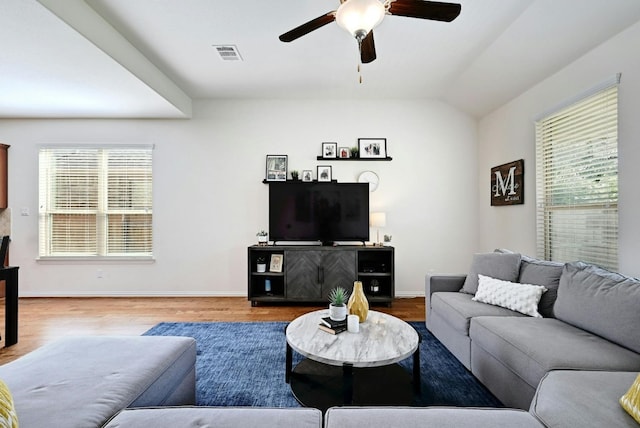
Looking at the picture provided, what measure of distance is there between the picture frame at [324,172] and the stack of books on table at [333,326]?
248cm

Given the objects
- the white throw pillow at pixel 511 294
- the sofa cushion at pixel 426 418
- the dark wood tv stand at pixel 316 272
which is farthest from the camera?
the dark wood tv stand at pixel 316 272

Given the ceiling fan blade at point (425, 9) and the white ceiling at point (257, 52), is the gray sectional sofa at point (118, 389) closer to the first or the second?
the ceiling fan blade at point (425, 9)

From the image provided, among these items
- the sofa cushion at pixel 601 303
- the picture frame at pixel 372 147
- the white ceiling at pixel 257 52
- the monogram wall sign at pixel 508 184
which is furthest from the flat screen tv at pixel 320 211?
the sofa cushion at pixel 601 303

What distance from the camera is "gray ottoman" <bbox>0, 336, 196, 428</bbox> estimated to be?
1020 mm

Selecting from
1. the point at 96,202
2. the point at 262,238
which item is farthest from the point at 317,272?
the point at 96,202

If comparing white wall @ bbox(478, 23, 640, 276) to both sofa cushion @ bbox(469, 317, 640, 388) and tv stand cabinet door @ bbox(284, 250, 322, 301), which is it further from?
tv stand cabinet door @ bbox(284, 250, 322, 301)

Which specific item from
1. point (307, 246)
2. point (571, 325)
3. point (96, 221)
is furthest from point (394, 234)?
point (96, 221)

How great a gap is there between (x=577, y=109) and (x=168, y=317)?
183 inches

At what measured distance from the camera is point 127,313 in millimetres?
3467

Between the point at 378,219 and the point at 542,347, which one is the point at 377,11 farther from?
the point at 378,219

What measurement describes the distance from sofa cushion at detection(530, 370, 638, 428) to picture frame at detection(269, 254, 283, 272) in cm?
290

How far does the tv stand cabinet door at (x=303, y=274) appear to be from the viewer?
12.1ft

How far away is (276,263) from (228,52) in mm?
2450

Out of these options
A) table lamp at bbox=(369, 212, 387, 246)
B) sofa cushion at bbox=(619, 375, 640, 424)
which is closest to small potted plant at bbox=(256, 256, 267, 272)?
table lamp at bbox=(369, 212, 387, 246)
